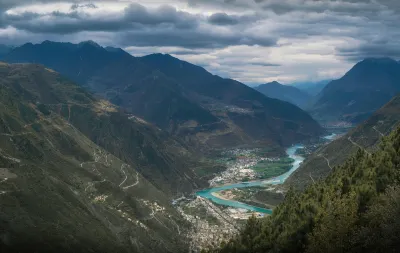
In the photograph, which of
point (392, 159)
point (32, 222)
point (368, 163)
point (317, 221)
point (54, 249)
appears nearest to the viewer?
point (317, 221)

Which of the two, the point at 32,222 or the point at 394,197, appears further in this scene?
the point at 32,222

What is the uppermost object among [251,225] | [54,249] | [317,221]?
[317,221]

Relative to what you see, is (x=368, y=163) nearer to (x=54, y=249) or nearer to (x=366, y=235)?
(x=366, y=235)

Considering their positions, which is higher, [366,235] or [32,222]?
[366,235]

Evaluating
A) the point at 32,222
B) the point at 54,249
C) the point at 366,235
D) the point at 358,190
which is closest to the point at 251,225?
the point at 358,190

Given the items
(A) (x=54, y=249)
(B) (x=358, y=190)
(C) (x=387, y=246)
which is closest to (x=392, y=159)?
(B) (x=358, y=190)

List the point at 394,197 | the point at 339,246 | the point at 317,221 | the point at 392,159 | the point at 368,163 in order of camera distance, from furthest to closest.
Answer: the point at 368,163, the point at 392,159, the point at 317,221, the point at 339,246, the point at 394,197
